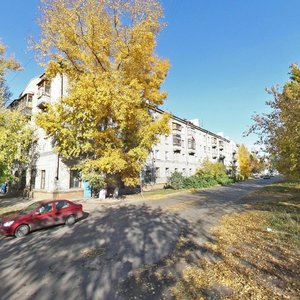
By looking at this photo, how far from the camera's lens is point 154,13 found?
1780 cm

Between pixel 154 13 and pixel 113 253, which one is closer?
pixel 113 253

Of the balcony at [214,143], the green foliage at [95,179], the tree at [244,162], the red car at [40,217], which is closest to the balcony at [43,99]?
the green foliage at [95,179]

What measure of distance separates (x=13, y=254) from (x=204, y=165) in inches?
1394

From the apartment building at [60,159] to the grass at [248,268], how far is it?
16.4 meters

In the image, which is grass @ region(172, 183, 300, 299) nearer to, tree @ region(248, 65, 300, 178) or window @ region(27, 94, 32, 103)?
tree @ region(248, 65, 300, 178)

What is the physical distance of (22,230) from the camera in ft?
34.7

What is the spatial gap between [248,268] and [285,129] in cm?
851

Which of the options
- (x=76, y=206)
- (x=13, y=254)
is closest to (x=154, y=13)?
(x=76, y=206)

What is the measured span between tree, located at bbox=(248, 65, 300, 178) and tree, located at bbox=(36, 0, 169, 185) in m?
8.91

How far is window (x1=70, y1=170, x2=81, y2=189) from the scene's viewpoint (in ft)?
74.7

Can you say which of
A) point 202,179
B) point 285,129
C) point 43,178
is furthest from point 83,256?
point 202,179

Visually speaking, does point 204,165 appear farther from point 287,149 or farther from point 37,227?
point 37,227

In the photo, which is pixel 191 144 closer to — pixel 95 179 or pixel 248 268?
pixel 95 179

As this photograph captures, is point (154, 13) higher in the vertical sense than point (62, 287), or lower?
higher
